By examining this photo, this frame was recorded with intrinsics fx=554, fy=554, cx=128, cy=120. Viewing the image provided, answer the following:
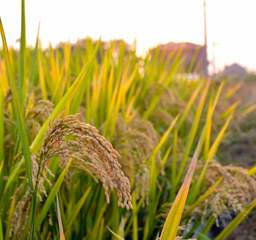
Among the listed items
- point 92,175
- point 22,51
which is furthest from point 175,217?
point 22,51

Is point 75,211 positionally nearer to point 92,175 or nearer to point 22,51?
point 92,175

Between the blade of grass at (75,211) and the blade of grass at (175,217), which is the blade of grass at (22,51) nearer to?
the blade of grass at (75,211)

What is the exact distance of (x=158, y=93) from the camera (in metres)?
3.30

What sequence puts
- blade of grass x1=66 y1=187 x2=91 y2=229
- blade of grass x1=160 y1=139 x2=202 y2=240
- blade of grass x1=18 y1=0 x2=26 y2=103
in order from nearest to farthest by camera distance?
blade of grass x1=160 y1=139 x2=202 y2=240, blade of grass x1=18 y1=0 x2=26 y2=103, blade of grass x1=66 y1=187 x2=91 y2=229

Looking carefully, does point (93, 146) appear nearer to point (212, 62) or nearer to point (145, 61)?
point (145, 61)

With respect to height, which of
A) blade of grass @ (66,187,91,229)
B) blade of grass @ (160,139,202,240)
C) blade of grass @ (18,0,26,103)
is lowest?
blade of grass @ (66,187,91,229)

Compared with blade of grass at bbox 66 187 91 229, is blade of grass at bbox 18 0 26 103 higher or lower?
higher

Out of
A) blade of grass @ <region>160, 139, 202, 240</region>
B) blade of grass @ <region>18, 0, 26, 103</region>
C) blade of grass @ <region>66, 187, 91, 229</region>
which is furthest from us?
blade of grass @ <region>66, 187, 91, 229</region>

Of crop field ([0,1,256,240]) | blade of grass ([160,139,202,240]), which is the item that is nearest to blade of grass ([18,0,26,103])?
crop field ([0,1,256,240])

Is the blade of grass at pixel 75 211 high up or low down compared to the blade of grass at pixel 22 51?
down

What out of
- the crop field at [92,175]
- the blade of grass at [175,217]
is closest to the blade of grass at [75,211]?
the crop field at [92,175]

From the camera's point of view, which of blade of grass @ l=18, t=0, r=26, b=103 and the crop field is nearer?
the crop field

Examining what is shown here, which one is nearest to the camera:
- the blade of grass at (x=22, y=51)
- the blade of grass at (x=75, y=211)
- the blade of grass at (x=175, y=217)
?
the blade of grass at (x=175, y=217)

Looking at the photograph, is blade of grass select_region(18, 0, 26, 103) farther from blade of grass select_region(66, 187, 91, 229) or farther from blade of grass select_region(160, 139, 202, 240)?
blade of grass select_region(160, 139, 202, 240)
